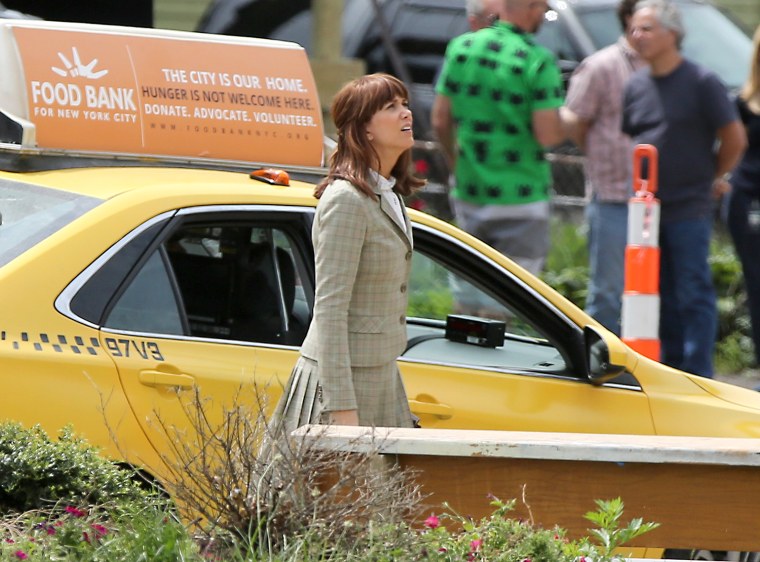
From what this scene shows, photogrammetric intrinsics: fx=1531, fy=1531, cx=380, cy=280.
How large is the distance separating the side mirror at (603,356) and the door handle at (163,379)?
1.38m

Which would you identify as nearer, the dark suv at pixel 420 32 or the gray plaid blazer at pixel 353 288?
the gray plaid blazer at pixel 353 288

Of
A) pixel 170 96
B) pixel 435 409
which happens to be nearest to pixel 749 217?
pixel 435 409

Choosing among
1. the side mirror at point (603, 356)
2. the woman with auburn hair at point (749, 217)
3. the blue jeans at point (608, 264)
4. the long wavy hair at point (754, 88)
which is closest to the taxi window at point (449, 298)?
the side mirror at point (603, 356)

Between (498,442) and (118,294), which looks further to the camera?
(118,294)

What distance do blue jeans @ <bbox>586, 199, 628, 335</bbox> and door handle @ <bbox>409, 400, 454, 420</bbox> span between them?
3547 mm

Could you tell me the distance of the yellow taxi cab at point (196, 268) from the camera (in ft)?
15.0

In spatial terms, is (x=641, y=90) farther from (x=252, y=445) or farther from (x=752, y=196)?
(x=252, y=445)

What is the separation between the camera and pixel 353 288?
439 cm

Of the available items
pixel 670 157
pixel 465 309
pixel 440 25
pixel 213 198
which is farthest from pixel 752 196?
pixel 213 198

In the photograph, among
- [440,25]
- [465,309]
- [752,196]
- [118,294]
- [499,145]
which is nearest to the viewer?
[118,294]

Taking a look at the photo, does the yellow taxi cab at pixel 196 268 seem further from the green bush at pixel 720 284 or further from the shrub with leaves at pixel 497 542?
the green bush at pixel 720 284

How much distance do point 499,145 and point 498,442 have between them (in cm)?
451

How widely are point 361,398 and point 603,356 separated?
1051 mm

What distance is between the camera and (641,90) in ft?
27.8
